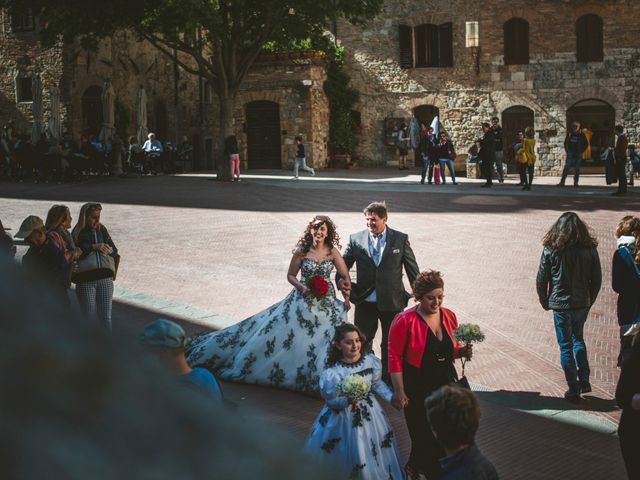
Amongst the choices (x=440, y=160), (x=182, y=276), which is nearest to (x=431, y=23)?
(x=440, y=160)

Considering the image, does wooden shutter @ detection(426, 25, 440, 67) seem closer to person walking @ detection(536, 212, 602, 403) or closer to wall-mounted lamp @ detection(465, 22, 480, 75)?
wall-mounted lamp @ detection(465, 22, 480, 75)

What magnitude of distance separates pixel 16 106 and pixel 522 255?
1117 inches

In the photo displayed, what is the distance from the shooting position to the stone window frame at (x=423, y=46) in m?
34.6

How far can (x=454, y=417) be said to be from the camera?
3814 millimetres

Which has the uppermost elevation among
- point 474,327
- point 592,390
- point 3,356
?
point 3,356

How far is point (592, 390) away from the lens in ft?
27.1

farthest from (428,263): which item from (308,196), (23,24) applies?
(23,24)

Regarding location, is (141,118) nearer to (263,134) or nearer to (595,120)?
(263,134)

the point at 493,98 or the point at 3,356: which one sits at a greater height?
the point at 493,98

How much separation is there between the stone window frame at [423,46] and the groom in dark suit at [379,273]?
2749 centimetres

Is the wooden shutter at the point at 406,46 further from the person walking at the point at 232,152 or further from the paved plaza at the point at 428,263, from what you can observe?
the person walking at the point at 232,152

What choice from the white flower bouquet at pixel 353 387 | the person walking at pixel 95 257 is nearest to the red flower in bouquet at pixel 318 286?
the person walking at pixel 95 257

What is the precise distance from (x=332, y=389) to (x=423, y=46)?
30.7 m

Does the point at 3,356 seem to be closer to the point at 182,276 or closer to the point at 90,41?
the point at 182,276
